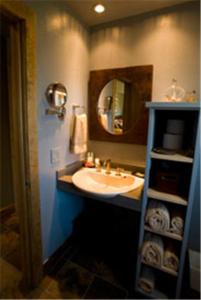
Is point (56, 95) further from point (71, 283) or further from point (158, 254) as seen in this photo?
point (71, 283)

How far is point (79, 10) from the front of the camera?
1507 millimetres

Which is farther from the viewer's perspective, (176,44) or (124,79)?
(124,79)

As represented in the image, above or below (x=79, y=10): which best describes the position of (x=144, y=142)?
below

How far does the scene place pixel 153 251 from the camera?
1278 mm

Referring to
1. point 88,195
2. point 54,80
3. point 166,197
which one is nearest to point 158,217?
point 166,197

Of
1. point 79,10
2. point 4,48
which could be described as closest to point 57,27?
point 79,10

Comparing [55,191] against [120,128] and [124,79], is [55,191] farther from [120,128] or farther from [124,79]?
[124,79]

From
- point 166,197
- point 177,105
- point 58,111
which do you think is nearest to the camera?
point 177,105

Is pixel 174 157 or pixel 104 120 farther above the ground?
pixel 104 120

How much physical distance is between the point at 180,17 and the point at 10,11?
1260 mm

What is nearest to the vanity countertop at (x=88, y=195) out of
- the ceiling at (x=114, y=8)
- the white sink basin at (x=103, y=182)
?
the white sink basin at (x=103, y=182)

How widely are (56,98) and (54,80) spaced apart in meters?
0.16

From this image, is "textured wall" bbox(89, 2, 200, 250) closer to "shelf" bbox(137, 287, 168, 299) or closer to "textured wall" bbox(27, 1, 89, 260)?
"textured wall" bbox(27, 1, 89, 260)

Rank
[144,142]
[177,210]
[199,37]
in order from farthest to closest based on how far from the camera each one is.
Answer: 1. [144,142]
2. [199,37]
3. [177,210]
